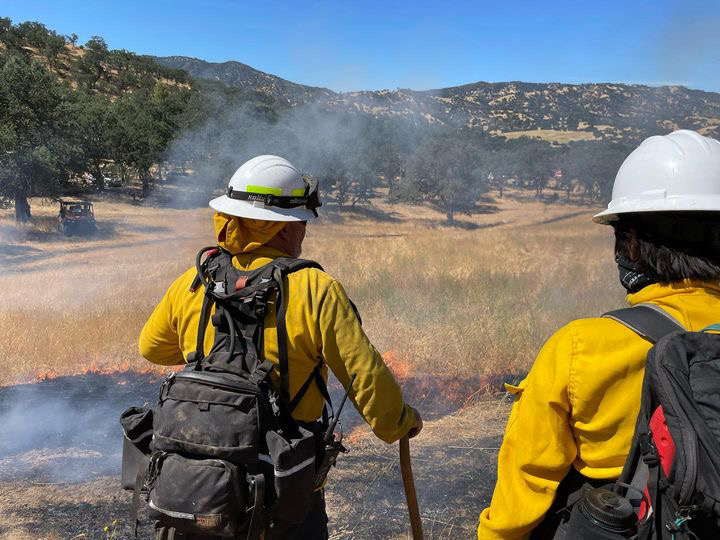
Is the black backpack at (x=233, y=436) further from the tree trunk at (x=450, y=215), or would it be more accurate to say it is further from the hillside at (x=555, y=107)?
the tree trunk at (x=450, y=215)

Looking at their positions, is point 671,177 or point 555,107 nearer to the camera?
point 671,177

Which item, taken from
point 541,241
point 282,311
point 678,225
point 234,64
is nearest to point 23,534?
point 282,311

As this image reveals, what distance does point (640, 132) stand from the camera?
2081 cm

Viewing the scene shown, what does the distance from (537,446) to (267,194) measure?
3.67ft

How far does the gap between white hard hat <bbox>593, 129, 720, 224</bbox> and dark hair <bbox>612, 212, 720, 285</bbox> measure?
0.03m

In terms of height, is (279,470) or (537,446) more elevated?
(537,446)

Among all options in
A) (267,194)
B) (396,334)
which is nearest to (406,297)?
(396,334)

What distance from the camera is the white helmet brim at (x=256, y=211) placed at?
1.77 metres

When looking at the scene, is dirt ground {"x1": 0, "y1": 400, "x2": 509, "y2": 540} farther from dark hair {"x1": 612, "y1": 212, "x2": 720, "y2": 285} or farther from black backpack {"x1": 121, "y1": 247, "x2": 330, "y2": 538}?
dark hair {"x1": 612, "y1": 212, "x2": 720, "y2": 285}

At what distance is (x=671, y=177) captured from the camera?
1.30 metres

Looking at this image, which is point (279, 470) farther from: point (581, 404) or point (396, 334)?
point (396, 334)

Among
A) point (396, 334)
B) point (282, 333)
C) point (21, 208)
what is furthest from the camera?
point (21, 208)

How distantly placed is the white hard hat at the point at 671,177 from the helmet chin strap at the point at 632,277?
0.41 feet

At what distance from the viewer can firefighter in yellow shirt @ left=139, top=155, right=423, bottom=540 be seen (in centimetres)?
165
